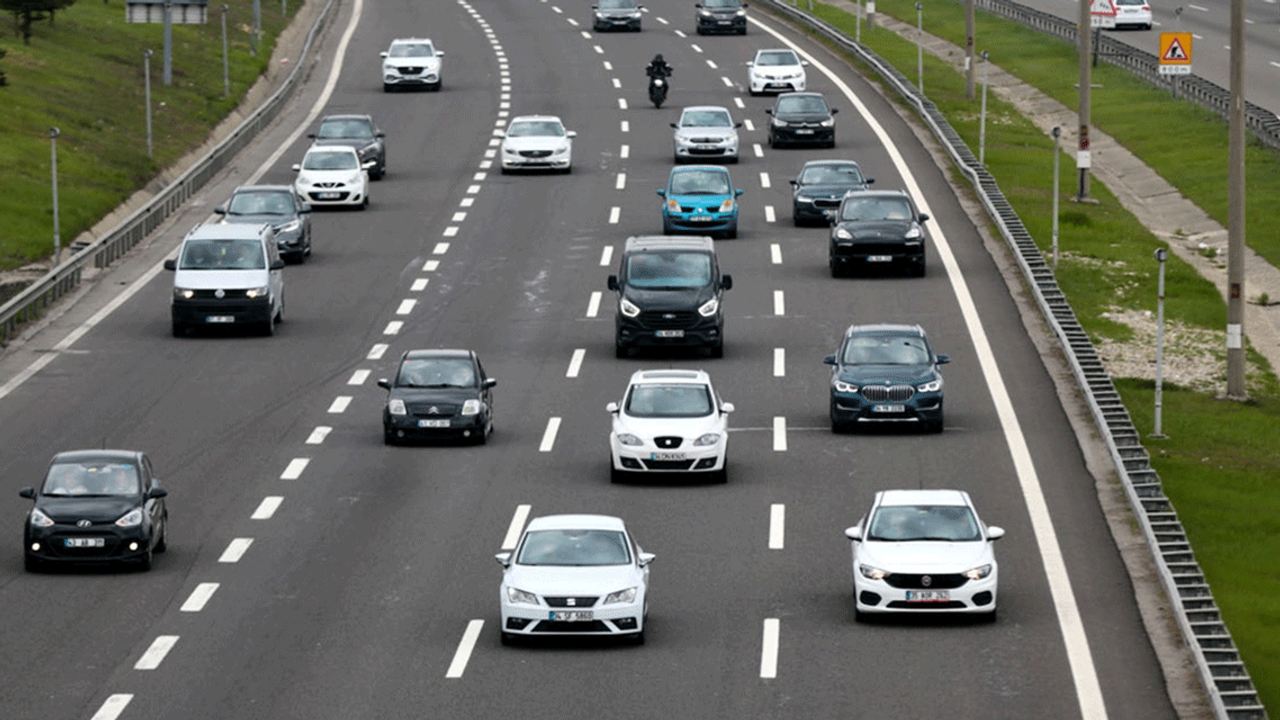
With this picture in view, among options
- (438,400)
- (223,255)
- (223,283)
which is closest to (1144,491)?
(438,400)

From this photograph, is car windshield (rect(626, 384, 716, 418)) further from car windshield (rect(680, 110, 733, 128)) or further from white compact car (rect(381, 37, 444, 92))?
white compact car (rect(381, 37, 444, 92))

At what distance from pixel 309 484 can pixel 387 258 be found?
1982 cm

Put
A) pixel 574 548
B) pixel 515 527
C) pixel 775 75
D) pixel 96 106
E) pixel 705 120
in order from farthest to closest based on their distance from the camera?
1. pixel 775 75
2. pixel 96 106
3. pixel 705 120
4. pixel 515 527
5. pixel 574 548

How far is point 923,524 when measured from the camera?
30.1 meters

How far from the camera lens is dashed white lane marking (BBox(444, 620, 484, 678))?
90.9 feet

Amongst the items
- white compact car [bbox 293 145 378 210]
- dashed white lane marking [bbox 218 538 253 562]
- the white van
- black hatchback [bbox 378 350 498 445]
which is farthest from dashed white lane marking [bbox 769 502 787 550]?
white compact car [bbox 293 145 378 210]

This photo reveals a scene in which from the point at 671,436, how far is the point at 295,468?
599 cm

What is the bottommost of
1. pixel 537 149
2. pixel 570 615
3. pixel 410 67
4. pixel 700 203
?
pixel 570 615

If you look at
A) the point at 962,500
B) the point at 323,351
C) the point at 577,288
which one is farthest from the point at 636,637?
the point at 577,288

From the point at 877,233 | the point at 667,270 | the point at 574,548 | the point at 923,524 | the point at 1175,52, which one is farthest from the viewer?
the point at 1175,52

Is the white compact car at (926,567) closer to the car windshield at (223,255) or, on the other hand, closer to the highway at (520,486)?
the highway at (520,486)

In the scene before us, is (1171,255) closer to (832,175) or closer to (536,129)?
(832,175)

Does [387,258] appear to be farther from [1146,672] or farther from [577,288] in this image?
[1146,672]

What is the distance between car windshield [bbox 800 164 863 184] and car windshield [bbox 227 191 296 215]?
12.7 meters
